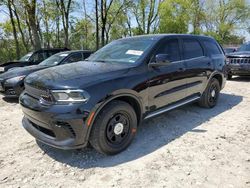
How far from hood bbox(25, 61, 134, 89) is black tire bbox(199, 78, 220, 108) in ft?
8.75

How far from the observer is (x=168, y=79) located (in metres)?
4.07

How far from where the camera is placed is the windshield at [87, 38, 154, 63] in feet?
12.7

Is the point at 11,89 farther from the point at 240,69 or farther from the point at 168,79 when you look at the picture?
the point at 240,69

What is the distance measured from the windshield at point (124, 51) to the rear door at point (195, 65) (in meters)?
Result: 1.04

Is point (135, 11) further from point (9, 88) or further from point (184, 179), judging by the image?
point (184, 179)

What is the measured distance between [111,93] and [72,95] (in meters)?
0.53

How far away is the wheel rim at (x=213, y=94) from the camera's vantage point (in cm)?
557

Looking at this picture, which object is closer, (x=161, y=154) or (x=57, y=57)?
(x=161, y=154)

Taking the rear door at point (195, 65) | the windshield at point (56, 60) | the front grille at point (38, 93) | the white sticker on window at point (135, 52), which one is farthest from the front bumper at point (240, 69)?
the front grille at point (38, 93)

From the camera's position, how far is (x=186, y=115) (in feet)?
16.8

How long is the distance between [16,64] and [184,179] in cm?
845

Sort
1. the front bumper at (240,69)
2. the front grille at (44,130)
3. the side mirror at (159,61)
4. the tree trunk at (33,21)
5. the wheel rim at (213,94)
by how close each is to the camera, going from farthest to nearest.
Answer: the tree trunk at (33,21), the front bumper at (240,69), the wheel rim at (213,94), the side mirror at (159,61), the front grille at (44,130)

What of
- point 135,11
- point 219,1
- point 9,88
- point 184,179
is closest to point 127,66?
point 184,179

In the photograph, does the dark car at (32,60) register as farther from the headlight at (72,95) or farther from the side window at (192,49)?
the headlight at (72,95)
